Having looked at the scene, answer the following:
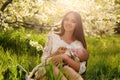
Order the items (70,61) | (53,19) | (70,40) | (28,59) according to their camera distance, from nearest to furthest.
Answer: (70,61), (70,40), (28,59), (53,19)

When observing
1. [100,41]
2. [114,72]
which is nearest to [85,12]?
[114,72]

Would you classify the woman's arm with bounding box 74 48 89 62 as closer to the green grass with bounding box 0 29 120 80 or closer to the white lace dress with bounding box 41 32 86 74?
the white lace dress with bounding box 41 32 86 74

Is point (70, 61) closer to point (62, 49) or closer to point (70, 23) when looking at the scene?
point (62, 49)

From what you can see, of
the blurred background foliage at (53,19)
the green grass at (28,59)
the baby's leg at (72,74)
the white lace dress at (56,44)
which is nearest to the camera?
the baby's leg at (72,74)

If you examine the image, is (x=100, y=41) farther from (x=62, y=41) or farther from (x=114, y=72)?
(x=62, y=41)

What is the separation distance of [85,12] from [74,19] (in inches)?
90.0

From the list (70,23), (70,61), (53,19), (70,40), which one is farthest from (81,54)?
(53,19)

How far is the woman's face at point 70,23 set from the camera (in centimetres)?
553

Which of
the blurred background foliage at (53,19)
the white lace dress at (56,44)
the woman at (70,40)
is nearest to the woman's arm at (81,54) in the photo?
the woman at (70,40)

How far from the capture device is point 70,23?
553 cm

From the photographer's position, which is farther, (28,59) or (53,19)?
(53,19)

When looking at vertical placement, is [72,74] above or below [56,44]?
below

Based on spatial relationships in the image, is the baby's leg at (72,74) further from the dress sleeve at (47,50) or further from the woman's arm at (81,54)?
the dress sleeve at (47,50)

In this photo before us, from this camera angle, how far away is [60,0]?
762 centimetres
